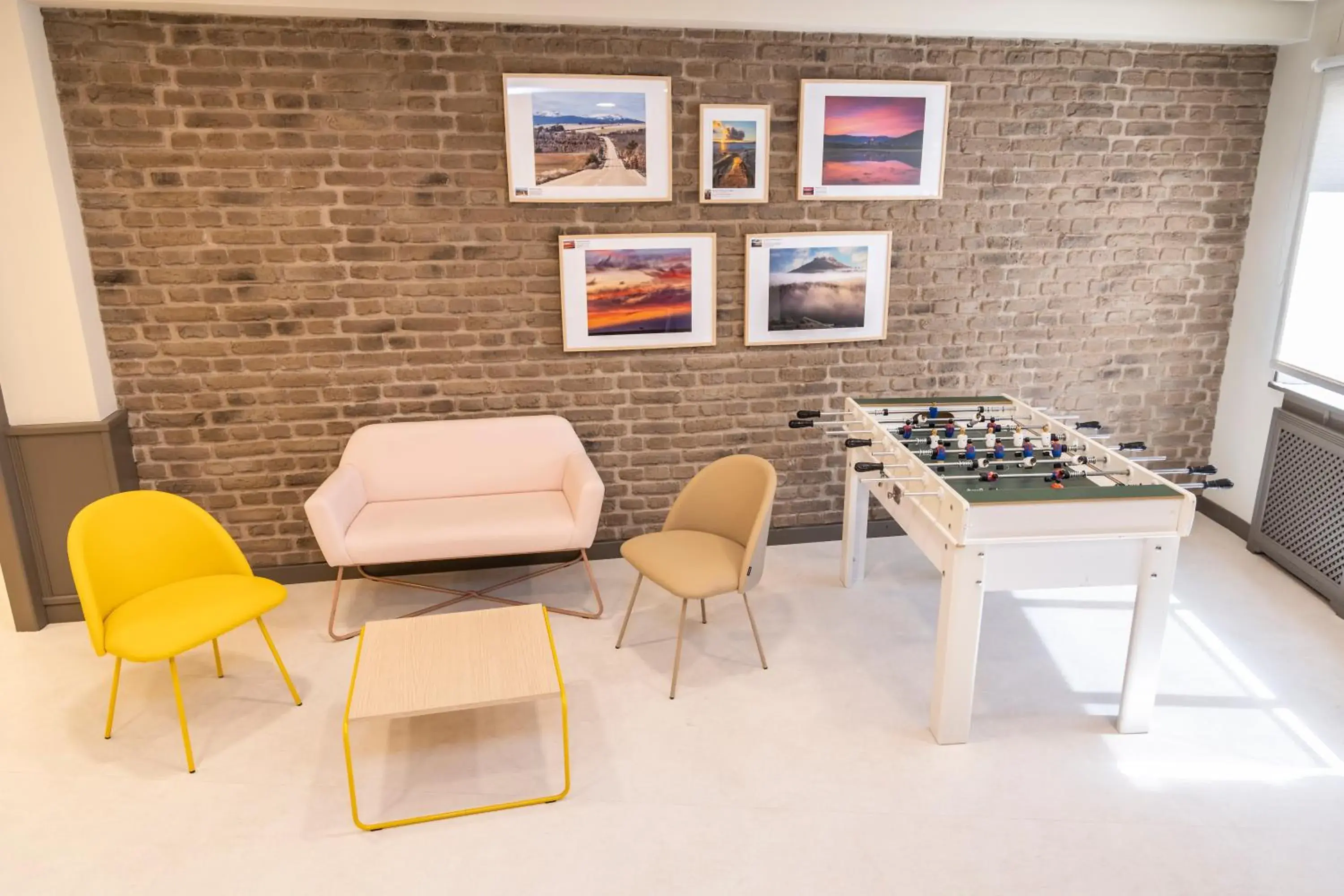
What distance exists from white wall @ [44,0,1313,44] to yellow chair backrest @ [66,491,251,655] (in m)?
2.09

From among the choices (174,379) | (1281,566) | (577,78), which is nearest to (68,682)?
(174,379)

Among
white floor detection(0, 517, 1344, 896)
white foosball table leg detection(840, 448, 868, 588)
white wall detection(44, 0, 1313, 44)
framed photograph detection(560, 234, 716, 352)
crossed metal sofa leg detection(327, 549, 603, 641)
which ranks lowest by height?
white floor detection(0, 517, 1344, 896)

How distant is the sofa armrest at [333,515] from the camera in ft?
12.5

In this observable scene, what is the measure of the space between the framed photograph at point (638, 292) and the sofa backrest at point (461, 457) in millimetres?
493

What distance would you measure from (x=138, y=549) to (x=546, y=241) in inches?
87.8

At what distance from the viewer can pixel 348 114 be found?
13.4 ft

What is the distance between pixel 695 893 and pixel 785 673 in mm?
1237

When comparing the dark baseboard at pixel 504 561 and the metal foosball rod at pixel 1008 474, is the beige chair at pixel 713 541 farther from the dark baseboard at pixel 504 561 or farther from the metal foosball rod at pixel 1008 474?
the dark baseboard at pixel 504 561

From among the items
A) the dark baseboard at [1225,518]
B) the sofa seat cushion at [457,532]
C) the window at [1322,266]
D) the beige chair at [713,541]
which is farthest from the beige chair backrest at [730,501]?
the window at [1322,266]

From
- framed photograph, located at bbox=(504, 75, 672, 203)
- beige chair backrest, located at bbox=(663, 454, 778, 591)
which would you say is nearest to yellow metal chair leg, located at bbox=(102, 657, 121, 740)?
beige chair backrest, located at bbox=(663, 454, 778, 591)

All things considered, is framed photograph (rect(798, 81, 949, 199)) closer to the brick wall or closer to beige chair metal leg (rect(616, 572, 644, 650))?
the brick wall

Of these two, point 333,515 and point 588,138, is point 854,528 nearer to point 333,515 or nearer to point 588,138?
point 588,138

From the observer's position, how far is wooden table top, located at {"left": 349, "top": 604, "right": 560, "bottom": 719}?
113 inches

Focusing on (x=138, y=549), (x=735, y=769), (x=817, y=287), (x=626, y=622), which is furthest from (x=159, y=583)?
(x=817, y=287)
